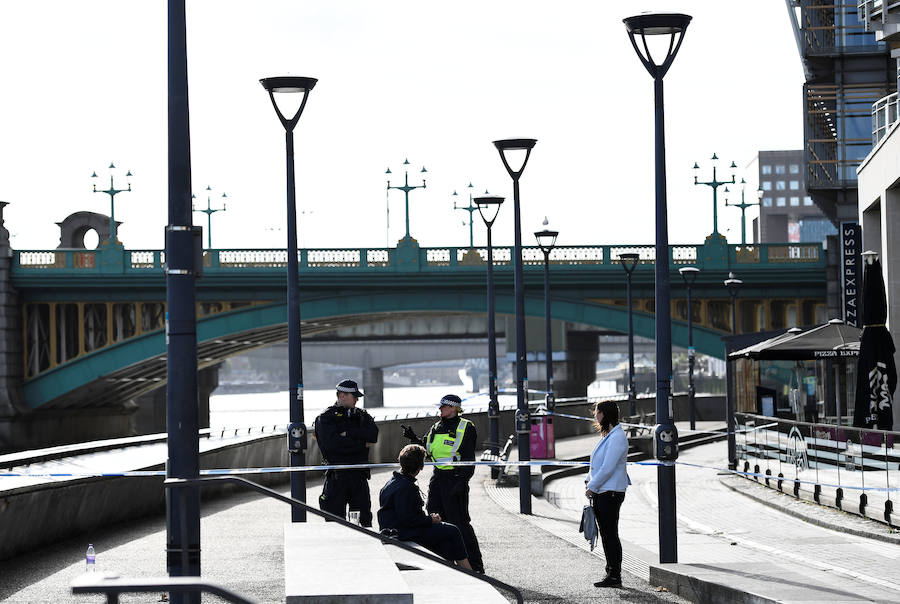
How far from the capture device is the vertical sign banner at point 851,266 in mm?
38344

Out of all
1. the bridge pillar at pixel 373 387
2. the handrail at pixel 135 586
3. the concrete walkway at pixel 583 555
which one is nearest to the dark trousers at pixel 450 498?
the concrete walkway at pixel 583 555

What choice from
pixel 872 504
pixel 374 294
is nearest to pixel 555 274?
pixel 374 294

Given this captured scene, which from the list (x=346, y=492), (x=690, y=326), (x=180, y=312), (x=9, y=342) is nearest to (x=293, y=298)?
(x=346, y=492)

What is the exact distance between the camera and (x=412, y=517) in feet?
34.1

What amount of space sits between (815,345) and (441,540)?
613 inches

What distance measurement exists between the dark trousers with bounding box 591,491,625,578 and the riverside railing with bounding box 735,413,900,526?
390 cm

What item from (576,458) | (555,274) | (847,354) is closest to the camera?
(847,354)

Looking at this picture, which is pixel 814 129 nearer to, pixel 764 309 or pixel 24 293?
pixel 764 309

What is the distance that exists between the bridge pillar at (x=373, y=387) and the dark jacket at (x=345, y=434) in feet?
368

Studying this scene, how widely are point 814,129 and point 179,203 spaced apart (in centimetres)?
4847

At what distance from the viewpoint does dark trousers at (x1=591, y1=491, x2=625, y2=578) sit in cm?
1138

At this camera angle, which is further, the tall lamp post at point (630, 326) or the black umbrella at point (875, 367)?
the tall lamp post at point (630, 326)

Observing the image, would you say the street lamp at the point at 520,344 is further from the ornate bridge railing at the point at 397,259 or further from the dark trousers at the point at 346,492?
the ornate bridge railing at the point at 397,259

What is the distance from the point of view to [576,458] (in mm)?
32812
